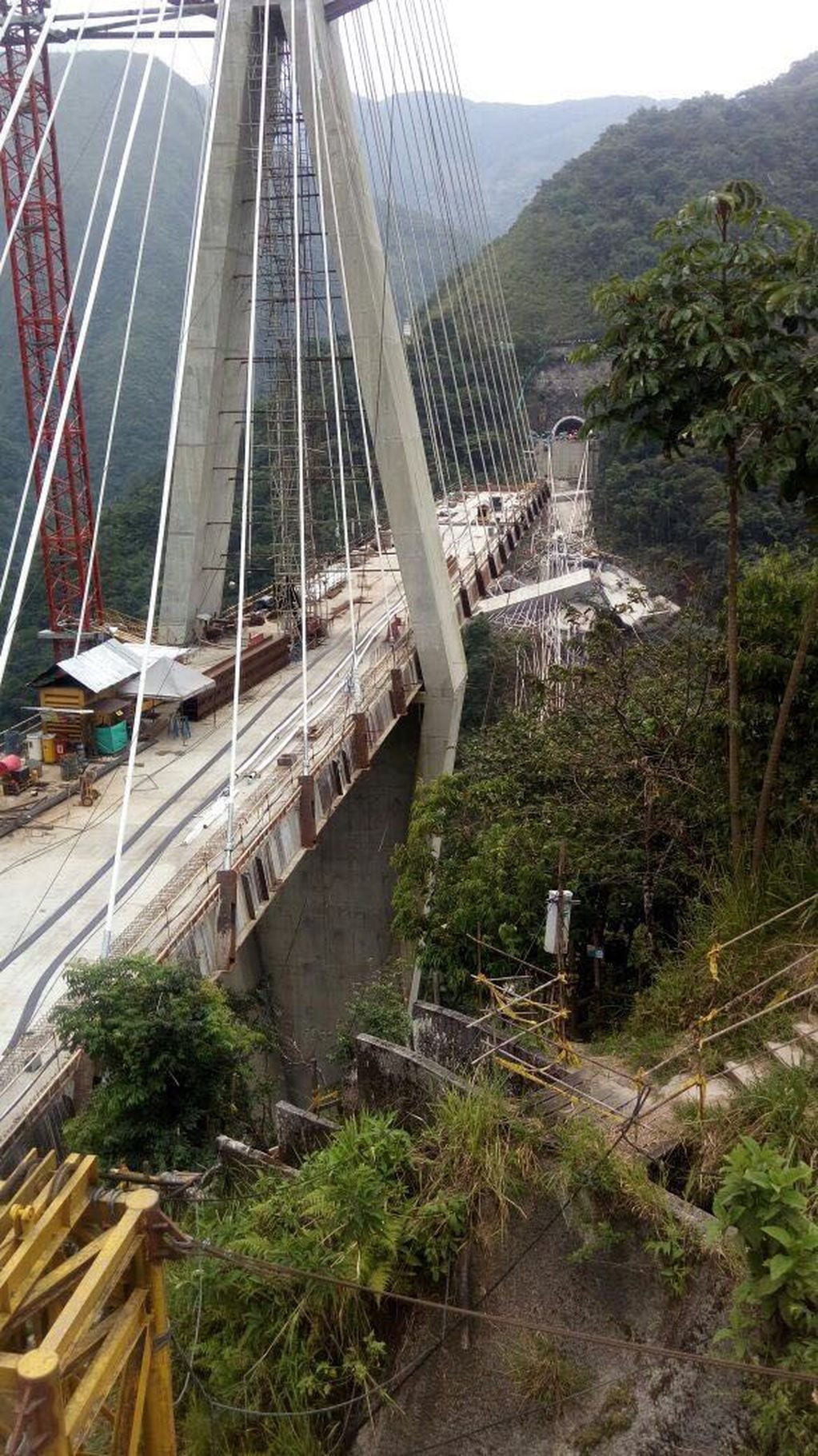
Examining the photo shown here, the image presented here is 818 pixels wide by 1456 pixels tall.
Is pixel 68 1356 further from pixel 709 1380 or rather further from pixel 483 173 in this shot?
pixel 483 173

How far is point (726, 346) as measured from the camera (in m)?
5.66

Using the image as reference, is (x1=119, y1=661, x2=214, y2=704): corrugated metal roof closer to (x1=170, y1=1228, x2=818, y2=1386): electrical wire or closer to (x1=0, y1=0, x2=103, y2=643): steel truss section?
(x1=0, y1=0, x2=103, y2=643): steel truss section

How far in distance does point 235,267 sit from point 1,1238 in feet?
58.3

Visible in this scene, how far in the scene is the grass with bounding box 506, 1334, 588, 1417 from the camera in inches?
161

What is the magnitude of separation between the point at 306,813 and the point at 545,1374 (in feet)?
25.7

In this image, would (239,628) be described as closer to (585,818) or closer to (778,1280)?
(585,818)

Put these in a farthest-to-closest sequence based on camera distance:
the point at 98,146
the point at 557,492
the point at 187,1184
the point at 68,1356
→ the point at 98,146
the point at 557,492
the point at 187,1184
the point at 68,1356

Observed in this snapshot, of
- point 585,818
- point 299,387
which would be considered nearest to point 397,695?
point 299,387

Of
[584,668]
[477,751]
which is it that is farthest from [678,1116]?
[477,751]

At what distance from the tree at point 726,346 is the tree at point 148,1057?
471 centimetres

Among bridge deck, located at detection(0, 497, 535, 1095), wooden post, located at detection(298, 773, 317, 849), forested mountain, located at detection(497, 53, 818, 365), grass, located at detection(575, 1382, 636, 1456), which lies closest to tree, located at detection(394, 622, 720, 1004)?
wooden post, located at detection(298, 773, 317, 849)

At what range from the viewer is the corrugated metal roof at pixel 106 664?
14.5 meters

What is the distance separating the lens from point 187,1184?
5895 millimetres

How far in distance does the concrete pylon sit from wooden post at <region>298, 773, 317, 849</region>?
28.0 feet
